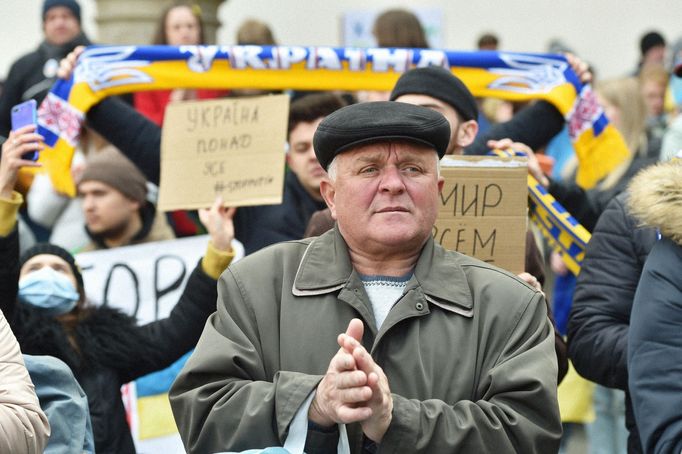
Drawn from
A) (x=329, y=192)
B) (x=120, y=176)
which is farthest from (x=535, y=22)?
(x=329, y=192)

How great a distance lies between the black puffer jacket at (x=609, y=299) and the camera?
16.5ft

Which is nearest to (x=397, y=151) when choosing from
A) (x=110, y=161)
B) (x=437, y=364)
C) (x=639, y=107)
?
(x=437, y=364)

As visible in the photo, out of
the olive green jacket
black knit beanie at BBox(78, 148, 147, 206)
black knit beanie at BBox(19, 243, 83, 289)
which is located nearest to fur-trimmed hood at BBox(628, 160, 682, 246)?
the olive green jacket

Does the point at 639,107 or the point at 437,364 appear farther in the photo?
the point at 639,107

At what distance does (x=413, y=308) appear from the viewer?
3.98 m

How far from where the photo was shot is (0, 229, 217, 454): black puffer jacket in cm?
528

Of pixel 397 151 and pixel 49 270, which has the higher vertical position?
pixel 397 151

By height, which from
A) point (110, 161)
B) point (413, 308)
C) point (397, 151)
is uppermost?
point (397, 151)

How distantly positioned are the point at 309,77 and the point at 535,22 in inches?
426

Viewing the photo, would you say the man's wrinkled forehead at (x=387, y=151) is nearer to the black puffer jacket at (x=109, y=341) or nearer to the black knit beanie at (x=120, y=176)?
the black puffer jacket at (x=109, y=341)

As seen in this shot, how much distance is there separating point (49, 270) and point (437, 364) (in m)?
2.09

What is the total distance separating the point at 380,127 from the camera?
13.2 ft

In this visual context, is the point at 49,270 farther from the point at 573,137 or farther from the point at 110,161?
the point at 573,137

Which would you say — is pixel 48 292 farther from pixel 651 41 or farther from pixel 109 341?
pixel 651 41
